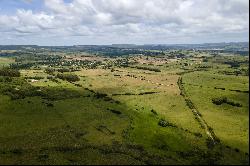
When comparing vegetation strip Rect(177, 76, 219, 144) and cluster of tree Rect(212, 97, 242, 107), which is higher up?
cluster of tree Rect(212, 97, 242, 107)

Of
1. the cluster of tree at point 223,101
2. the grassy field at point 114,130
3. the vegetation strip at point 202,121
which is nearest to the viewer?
the grassy field at point 114,130

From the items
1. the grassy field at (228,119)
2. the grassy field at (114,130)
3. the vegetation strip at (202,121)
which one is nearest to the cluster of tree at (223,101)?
the grassy field at (228,119)

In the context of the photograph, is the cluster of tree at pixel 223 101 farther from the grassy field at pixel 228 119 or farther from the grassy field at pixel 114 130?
→ the grassy field at pixel 114 130

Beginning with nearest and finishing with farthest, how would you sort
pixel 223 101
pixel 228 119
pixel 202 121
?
pixel 202 121
pixel 228 119
pixel 223 101

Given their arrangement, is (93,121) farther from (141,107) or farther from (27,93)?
(27,93)

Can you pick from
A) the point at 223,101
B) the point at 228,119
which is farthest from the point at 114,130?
the point at 223,101

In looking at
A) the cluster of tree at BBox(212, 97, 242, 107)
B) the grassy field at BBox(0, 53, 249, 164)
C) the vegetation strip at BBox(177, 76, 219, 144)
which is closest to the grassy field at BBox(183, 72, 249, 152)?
the grassy field at BBox(0, 53, 249, 164)

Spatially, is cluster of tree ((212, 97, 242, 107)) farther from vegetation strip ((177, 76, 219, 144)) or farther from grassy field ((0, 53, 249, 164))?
vegetation strip ((177, 76, 219, 144))

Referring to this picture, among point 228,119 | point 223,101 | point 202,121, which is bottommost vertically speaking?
point 228,119

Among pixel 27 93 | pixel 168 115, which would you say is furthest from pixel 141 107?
pixel 27 93

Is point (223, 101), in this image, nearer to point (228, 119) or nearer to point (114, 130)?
point (228, 119)

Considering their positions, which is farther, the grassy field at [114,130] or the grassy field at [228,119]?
the grassy field at [228,119]
